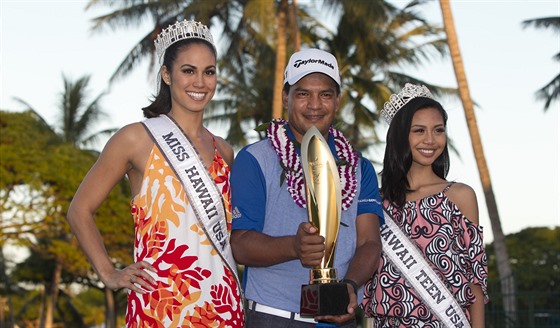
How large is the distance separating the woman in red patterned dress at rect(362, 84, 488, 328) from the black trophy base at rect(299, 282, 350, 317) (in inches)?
45.4

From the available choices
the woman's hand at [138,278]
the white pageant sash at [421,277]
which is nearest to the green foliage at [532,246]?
the white pageant sash at [421,277]

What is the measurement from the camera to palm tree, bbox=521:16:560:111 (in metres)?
30.6

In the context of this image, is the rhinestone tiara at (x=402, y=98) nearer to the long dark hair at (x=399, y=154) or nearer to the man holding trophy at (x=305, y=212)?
the long dark hair at (x=399, y=154)

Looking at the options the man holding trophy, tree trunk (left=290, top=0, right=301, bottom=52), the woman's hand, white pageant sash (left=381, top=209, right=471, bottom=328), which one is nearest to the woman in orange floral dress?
the woman's hand

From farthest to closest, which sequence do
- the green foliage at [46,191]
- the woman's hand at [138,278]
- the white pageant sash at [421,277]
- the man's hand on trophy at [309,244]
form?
the green foliage at [46,191], the white pageant sash at [421,277], the woman's hand at [138,278], the man's hand on trophy at [309,244]

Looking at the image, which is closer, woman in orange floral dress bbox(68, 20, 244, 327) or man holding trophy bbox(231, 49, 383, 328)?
man holding trophy bbox(231, 49, 383, 328)

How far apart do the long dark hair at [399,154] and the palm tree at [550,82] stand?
89.5 feet

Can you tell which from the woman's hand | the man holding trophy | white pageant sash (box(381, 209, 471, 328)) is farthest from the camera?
white pageant sash (box(381, 209, 471, 328))

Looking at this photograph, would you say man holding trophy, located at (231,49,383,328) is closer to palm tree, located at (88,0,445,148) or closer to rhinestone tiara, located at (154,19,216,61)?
rhinestone tiara, located at (154,19,216,61)

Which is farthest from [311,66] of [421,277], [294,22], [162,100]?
[294,22]

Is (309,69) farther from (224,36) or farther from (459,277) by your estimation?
(224,36)

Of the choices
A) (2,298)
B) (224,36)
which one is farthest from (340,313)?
(2,298)

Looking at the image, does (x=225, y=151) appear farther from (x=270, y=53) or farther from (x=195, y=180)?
(x=270, y=53)

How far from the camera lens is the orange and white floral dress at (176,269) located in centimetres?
368
